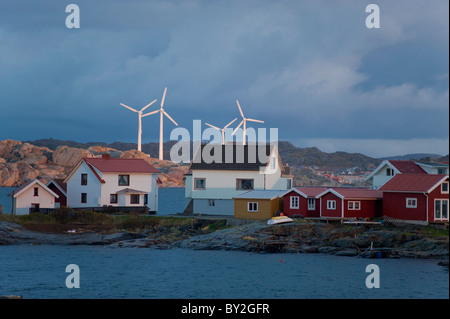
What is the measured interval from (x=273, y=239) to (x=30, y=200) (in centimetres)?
2929

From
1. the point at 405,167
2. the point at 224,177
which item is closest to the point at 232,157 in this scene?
the point at 224,177

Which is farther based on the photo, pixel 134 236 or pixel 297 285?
pixel 134 236

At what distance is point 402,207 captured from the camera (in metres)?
56.7

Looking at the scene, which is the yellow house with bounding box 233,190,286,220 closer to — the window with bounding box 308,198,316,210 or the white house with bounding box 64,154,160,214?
the window with bounding box 308,198,316,210

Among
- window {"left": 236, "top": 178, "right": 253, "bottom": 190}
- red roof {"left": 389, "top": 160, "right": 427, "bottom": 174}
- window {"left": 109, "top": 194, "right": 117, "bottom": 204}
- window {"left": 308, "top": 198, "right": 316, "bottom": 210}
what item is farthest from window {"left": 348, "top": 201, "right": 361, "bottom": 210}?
window {"left": 109, "top": 194, "right": 117, "bottom": 204}

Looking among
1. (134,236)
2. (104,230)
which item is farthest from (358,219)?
(104,230)

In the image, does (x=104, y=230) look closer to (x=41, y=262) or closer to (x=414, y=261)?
(x=41, y=262)

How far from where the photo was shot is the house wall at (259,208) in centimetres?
6228

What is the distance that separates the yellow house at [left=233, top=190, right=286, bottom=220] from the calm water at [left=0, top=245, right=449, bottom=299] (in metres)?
8.48

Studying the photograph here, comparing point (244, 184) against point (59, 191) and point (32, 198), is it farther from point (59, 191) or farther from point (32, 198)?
point (32, 198)

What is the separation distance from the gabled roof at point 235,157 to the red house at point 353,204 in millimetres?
12500
